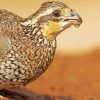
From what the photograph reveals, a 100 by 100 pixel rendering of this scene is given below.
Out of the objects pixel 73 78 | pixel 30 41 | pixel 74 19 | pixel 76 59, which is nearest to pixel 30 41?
pixel 30 41

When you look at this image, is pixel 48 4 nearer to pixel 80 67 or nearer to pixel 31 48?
pixel 31 48

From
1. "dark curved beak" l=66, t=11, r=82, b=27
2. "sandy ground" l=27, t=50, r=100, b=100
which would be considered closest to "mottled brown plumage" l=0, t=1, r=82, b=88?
"dark curved beak" l=66, t=11, r=82, b=27

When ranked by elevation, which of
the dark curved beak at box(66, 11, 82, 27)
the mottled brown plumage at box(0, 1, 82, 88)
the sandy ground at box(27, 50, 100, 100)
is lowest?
the mottled brown plumage at box(0, 1, 82, 88)

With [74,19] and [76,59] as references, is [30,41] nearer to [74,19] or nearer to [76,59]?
[74,19]

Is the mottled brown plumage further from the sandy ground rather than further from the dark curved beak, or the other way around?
the sandy ground

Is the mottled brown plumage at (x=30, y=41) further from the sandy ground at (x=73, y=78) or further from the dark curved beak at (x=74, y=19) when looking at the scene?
the sandy ground at (x=73, y=78)

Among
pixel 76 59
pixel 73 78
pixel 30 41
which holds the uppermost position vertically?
pixel 76 59

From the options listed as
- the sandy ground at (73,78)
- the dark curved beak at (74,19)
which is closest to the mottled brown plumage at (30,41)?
the dark curved beak at (74,19)

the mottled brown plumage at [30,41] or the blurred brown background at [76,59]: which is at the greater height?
the blurred brown background at [76,59]
